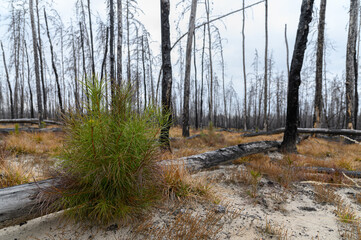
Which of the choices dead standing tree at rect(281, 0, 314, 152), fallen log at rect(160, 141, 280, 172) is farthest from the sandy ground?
dead standing tree at rect(281, 0, 314, 152)

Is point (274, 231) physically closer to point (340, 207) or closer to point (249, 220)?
point (249, 220)

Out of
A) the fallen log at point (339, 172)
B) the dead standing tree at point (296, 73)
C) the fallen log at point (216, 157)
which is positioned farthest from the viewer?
the dead standing tree at point (296, 73)

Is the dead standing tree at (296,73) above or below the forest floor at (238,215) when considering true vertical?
above

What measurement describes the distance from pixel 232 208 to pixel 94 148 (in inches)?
78.6

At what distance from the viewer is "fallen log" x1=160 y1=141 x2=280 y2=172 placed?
128 inches

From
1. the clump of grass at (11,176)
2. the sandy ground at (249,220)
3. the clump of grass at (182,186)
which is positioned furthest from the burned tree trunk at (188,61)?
the clump of grass at (11,176)

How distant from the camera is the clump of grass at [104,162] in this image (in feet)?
5.49

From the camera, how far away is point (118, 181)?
1650mm

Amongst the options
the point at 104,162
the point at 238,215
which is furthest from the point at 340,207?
the point at 104,162

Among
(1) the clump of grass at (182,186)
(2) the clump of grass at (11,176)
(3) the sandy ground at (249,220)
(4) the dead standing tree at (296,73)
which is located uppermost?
(4) the dead standing tree at (296,73)

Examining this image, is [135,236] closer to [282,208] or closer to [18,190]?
[18,190]

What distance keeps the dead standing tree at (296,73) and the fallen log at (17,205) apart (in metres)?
6.09

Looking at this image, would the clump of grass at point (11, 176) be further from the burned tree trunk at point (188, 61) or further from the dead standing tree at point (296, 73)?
the burned tree trunk at point (188, 61)

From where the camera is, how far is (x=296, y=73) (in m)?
5.11
